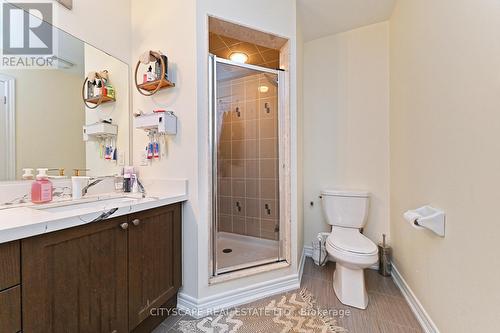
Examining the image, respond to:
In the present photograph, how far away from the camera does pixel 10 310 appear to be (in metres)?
0.71

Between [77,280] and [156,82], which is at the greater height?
[156,82]

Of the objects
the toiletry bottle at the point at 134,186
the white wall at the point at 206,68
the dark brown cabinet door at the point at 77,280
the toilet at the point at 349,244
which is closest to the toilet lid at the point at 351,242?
the toilet at the point at 349,244

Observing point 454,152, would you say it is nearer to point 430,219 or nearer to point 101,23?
point 430,219

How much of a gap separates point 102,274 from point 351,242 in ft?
5.28

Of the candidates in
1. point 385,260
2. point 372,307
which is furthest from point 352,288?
point 385,260

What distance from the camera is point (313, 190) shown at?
7.98 ft

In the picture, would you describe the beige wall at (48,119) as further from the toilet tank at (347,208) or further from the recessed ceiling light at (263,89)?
→ the toilet tank at (347,208)

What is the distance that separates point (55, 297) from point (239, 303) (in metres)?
1.14

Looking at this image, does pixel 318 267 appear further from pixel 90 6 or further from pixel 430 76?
pixel 90 6

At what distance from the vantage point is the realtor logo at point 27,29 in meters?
1.19

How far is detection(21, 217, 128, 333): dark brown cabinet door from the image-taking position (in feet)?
2.53

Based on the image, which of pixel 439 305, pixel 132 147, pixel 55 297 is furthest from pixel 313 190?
pixel 55 297

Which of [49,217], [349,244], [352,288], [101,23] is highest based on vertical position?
[101,23]

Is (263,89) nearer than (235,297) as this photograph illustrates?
No
